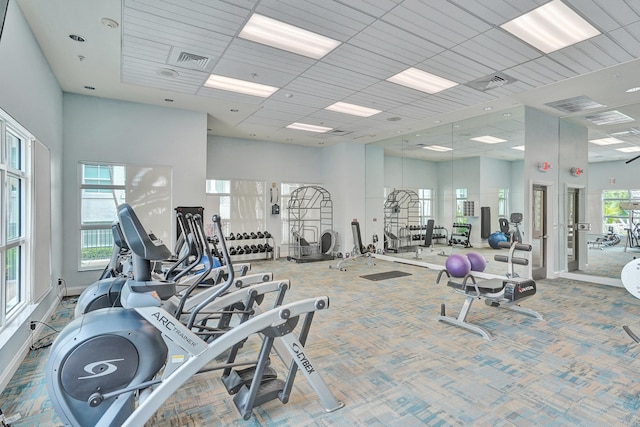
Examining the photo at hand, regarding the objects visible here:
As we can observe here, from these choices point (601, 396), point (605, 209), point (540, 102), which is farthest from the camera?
point (605, 209)

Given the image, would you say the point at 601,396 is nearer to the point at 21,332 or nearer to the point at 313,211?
the point at 21,332

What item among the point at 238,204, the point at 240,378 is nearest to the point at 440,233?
the point at 238,204

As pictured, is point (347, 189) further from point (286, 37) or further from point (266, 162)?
point (286, 37)

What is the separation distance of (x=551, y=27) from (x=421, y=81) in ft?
6.18

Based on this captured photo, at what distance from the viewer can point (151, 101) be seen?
20.4 ft

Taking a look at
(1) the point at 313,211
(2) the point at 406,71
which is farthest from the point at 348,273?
(2) the point at 406,71

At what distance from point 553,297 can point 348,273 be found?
12.5ft

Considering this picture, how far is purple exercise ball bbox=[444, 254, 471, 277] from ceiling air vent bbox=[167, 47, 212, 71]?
13.6 feet

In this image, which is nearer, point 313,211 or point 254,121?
point 254,121

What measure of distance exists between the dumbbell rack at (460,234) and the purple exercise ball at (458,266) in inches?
185

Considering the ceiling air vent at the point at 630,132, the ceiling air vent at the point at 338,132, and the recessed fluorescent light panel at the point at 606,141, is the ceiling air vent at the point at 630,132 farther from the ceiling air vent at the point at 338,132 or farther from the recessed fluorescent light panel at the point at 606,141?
the ceiling air vent at the point at 338,132

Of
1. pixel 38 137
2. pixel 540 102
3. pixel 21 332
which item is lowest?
pixel 21 332

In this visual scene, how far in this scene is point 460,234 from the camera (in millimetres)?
8852

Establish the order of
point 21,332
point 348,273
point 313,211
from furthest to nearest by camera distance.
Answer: point 313,211 < point 348,273 < point 21,332
